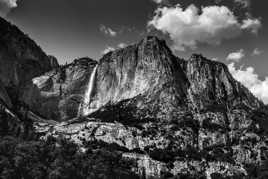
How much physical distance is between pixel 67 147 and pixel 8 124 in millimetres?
40880

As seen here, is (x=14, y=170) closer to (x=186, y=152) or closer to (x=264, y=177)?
(x=186, y=152)

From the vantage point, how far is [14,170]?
4934 inches

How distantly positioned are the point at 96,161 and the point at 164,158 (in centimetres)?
4511

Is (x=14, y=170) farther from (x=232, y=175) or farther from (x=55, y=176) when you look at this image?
(x=232, y=175)

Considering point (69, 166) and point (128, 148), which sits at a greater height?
point (128, 148)

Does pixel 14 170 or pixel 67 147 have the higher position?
pixel 67 147

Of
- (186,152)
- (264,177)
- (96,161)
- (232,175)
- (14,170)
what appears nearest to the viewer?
(14,170)

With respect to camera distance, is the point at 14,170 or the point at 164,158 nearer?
the point at 14,170

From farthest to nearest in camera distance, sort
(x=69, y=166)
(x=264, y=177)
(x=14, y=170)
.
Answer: (x=264, y=177) → (x=69, y=166) → (x=14, y=170)

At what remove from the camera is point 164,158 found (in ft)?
618

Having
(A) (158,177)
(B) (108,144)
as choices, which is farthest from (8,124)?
(A) (158,177)

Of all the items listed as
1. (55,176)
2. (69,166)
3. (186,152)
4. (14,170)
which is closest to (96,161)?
(69,166)

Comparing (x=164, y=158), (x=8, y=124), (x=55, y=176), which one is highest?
(x=8, y=124)

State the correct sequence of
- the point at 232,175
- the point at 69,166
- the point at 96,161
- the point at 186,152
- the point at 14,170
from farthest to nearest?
the point at 186,152 < the point at 232,175 < the point at 96,161 < the point at 69,166 < the point at 14,170
